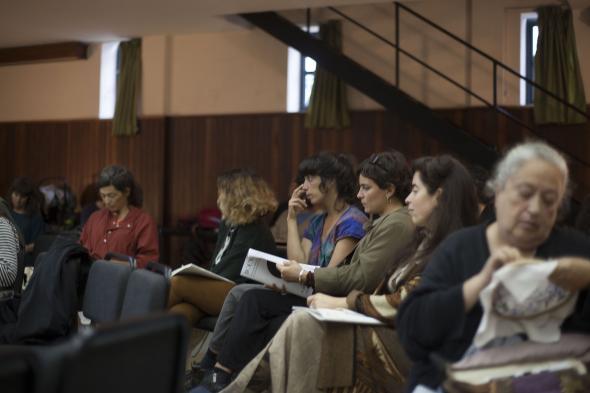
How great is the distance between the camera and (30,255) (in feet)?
19.5

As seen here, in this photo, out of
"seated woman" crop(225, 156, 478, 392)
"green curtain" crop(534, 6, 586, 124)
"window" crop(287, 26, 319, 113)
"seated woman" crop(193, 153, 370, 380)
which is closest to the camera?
"seated woman" crop(225, 156, 478, 392)

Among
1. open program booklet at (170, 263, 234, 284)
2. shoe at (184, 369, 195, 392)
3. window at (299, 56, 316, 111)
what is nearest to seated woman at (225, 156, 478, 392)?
shoe at (184, 369, 195, 392)

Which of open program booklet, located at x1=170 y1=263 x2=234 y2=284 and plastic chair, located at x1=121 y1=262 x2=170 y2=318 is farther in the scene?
open program booklet, located at x1=170 y1=263 x2=234 y2=284

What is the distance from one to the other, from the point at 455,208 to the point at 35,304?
1.82 m

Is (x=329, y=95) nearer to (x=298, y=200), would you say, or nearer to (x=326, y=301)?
(x=298, y=200)

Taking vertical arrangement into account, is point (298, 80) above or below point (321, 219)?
above

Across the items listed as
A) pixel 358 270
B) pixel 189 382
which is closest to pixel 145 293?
pixel 358 270

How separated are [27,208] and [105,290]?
3946 mm

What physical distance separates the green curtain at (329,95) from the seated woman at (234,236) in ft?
13.1

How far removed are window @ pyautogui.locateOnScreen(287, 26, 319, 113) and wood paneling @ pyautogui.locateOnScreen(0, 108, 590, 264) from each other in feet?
0.66

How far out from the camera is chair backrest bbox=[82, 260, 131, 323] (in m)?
3.08

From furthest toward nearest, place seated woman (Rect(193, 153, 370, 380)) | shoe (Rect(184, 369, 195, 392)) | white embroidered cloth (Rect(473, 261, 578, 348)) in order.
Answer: shoe (Rect(184, 369, 195, 392)), seated woman (Rect(193, 153, 370, 380)), white embroidered cloth (Rect(473, 261, 578, 348))

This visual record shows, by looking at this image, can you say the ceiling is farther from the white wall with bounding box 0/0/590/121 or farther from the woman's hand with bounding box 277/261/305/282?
the woman's hand with bounding box 277/261/305/282

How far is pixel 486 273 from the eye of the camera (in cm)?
193
